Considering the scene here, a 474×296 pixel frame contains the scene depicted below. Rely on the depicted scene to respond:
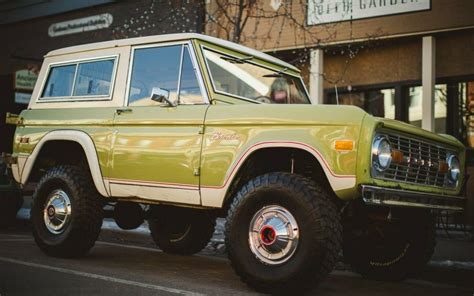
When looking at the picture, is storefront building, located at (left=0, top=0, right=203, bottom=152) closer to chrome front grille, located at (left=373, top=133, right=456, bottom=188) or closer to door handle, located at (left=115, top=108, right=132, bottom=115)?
door handle, located at (left=115, top=108, right=132, bottom=115)

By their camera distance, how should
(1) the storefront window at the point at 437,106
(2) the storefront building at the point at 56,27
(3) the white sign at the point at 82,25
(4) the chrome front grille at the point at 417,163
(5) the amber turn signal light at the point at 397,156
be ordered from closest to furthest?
(5) the amber turn signal light at the point at 397,156, (4) the chrome front grille at the point at 417,163, (1) the storefront window at the point at 437,106, (2) the storefront building at the point at 56,27, (3) the white sign at the point at 82,25

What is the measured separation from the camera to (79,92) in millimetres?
6402

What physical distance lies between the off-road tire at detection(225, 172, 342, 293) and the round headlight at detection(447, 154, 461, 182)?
4.91 feet

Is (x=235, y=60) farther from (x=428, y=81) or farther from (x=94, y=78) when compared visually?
(x=428, y=81)

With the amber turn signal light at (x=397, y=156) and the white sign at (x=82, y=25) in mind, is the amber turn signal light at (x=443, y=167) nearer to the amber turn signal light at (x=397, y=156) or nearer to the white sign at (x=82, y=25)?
the amber turn signal light at (x=397, y=156)

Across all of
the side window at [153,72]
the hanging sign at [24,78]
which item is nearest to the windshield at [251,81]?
the side window at [153,72]

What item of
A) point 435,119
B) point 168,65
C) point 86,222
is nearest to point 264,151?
point 168,65

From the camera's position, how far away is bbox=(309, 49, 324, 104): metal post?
12.1 meters

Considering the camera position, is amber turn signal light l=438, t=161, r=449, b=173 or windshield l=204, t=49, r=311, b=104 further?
windshield l=204, t=49, r=311, b=104

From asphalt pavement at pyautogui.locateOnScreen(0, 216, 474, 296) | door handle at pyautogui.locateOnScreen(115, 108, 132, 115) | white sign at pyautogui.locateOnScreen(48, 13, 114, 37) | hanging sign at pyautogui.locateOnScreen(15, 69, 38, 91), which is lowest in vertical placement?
asphalt pavement at pyautogui.locateOnScreen(0, 216, 474, 296)

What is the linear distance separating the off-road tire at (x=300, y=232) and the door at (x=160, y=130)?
63cm

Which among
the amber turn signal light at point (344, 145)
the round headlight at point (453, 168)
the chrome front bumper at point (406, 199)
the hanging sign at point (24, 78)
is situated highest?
the hanging sign at point (24, 78)

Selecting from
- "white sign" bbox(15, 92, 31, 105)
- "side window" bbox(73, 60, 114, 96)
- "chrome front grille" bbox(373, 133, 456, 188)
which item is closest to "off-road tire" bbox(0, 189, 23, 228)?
"side window" bbox(73, 60, 114, 96)

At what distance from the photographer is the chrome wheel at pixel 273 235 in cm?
439
